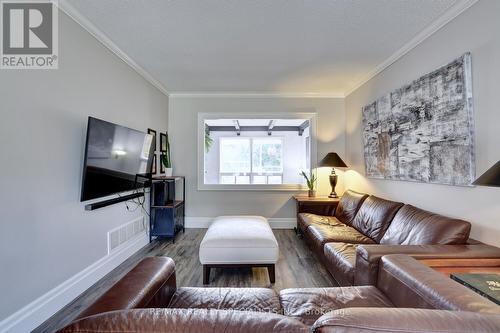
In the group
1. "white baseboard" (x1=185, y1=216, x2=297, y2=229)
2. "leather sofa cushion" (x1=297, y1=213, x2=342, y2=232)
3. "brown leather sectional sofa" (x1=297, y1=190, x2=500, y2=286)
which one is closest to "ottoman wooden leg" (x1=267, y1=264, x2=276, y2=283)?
"brown leather sectional sofa" (x1=297, y1=190, x2=500, y2=286)

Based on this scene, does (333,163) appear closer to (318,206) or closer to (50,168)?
(318,206)

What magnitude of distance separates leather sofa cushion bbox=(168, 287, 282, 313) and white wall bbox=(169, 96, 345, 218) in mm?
3100

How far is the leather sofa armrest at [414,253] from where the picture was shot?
1.59 metres

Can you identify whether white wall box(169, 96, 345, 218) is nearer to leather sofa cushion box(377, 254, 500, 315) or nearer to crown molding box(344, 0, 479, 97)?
crown molding box(344, 0, 479, 97)

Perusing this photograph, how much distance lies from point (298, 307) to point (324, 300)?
176 millimetres

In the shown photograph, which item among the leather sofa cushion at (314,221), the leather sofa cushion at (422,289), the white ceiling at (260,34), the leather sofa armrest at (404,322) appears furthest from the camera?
the leather sofa cushion at (314,221)

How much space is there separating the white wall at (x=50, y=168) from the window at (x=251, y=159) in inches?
221

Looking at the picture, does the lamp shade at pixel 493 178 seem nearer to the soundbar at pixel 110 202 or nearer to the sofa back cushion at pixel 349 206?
the sofa back cushion at pixel 349 206

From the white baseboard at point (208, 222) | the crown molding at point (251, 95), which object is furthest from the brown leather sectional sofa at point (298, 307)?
the crown molding at point (251, 95)

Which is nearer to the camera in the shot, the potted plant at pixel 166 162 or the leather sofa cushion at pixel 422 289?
the leather sofa cushion at pixel 422 289

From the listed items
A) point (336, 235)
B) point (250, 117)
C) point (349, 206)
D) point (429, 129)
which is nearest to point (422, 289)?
point (336, 235)

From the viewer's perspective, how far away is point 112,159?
2.55 m

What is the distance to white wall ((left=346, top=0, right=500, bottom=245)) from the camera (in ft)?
5.81

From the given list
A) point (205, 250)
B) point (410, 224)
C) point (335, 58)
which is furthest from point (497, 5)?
point (205, 250)
